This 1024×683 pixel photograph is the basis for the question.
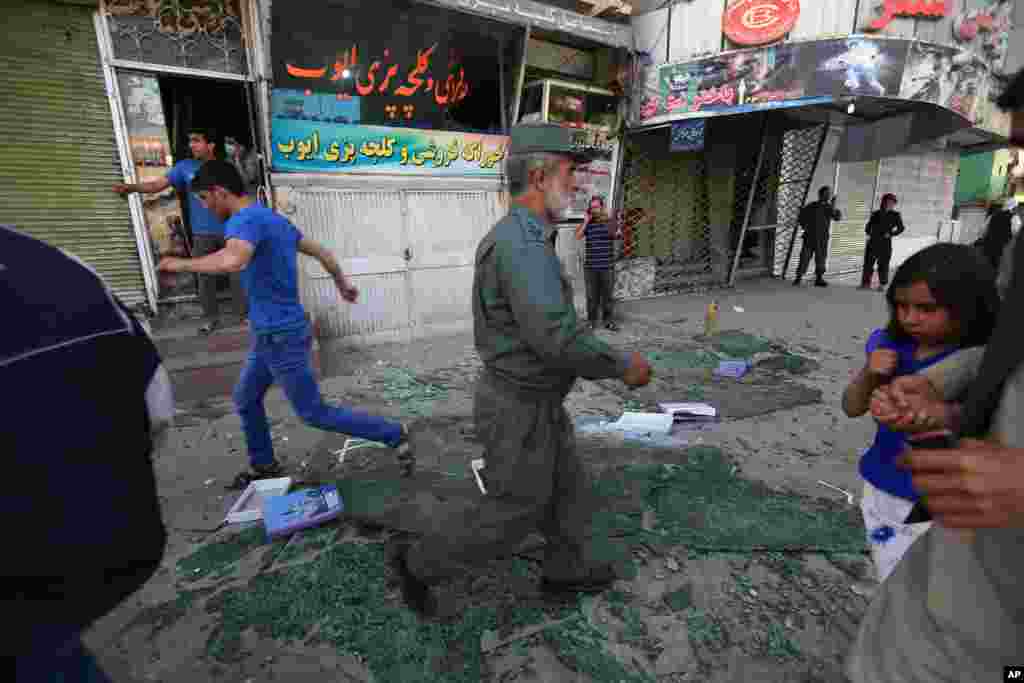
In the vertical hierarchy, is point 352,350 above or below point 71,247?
below

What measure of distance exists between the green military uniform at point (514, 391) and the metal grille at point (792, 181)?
1056 centimetres

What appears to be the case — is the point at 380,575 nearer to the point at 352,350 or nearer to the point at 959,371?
the point at 959,371

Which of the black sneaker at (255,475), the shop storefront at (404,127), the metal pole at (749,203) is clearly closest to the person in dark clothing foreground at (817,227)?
the metal pole at (749,203)

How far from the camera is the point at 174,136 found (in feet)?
19.4

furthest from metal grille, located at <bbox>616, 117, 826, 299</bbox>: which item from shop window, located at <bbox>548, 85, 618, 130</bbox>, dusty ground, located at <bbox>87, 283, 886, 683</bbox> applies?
dusty ground, located at <bbox>87, 283, 886, 683</bbox>

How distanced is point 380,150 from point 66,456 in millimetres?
5954

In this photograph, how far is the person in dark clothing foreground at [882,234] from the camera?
31.7 ft

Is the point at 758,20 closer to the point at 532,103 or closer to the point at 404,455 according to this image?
the point at 532,103

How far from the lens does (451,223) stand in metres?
6.91

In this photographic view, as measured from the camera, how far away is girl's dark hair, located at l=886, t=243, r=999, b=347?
138cm

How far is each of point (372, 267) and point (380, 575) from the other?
4.56 metres

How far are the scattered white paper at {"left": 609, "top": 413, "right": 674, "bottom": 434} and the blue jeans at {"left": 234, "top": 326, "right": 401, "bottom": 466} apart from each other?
174 cm

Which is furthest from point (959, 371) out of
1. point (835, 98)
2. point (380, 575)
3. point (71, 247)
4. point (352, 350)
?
point (835, 98)

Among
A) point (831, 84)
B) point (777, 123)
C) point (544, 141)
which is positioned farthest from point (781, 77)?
point (544, 141)
